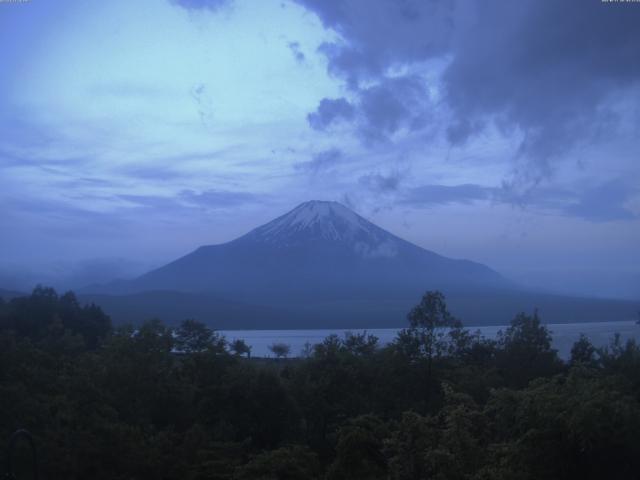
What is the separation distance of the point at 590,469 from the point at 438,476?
2.58 m

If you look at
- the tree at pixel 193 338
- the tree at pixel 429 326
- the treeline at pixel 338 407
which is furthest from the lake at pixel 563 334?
the tree at pixel 193 338

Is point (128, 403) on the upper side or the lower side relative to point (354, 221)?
lower

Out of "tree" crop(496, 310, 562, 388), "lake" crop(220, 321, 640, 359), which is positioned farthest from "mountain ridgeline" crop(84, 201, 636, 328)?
"tree" crop(496, 310, 562, 388)

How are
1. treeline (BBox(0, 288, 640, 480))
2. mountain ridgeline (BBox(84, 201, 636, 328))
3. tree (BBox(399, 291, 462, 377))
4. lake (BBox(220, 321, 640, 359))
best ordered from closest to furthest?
treeline (BBox(0, 288, 640, 480)) < tree (BBox(399, 291, 462, 377)) < lake (BBox(220, 321, 640, 359)) < mountain ridgeline (BBox(84, 201, 636, 328))

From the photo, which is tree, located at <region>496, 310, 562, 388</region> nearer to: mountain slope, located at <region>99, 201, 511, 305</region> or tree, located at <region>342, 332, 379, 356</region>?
tree, located at <region>342, 332, 379, 356</region>

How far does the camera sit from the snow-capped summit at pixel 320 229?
151125 mm

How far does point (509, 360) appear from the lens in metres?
20.2

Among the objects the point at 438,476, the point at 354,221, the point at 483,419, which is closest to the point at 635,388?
the point at 483,419

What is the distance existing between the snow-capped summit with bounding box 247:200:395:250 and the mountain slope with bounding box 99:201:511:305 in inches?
9.8

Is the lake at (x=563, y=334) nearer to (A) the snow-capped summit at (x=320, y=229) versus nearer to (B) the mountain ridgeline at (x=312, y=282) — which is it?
(B) the mountain ridgeline at (x=312, y=282)

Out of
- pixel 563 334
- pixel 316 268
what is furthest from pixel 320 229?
pixel 563 334

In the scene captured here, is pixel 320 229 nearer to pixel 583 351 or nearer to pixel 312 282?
pixel 312 282

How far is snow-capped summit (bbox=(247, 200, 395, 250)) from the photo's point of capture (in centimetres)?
15112

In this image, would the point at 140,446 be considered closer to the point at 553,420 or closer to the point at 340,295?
the point at 553,420
